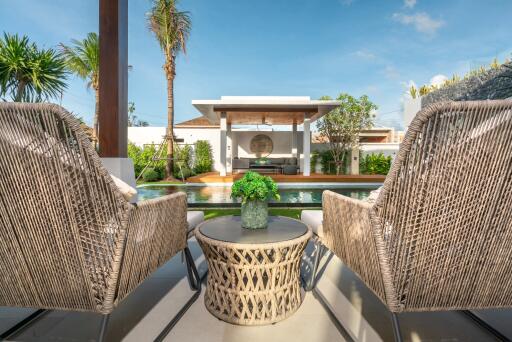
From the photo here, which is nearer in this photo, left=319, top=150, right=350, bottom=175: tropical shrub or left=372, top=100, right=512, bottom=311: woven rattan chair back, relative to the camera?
left=372, top=100, right=512, bottom=311: woven rattan chair back

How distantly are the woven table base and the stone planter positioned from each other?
310 mm

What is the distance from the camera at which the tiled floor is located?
4.81 feet

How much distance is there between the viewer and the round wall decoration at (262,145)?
44.8 ft

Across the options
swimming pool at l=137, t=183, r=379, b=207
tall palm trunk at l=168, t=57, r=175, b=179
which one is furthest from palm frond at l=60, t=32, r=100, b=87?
swimming pool at l=137, t=183, r=379, b=207

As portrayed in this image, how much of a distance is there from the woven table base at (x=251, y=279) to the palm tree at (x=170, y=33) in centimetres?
964

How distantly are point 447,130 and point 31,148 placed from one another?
5.14ft

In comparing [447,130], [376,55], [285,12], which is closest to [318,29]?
[285,12]

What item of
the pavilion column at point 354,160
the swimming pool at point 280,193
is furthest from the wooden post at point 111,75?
the pavilion column at point 354,160

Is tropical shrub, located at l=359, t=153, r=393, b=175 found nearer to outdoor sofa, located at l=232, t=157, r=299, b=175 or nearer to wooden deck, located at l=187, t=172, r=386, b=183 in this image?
wooden deck, located at l=187, t=172, r=386, b=183

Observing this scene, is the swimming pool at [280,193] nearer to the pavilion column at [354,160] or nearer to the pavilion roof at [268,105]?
the pavilion column at [354,160]

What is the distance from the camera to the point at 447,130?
995mm

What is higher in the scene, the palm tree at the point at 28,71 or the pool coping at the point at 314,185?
the palm tree at the point at 28,71

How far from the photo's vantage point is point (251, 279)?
157 centimetres

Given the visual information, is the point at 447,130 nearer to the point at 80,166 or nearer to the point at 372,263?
the point at 372,263
